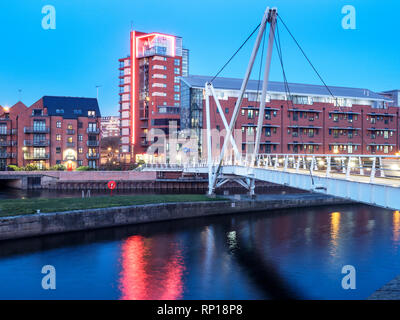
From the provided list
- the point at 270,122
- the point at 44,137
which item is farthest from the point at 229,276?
the point at 44,137

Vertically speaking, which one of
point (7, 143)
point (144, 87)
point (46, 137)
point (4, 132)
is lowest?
point (7, 143)

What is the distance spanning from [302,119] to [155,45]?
48208 mm

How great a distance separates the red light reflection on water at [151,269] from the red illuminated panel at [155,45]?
89.3 m

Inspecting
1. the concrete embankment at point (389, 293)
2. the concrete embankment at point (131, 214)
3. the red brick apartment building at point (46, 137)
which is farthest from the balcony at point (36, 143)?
the concrete embankment at point (389, 293)

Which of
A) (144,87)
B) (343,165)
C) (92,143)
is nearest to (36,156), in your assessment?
(92,143)

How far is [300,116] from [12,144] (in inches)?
2367

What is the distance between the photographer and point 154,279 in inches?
987

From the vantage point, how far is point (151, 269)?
26.9 m

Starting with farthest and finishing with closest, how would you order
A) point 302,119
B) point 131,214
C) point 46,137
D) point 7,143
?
point 302,119
point 46,137
point 7,143
point 131,214

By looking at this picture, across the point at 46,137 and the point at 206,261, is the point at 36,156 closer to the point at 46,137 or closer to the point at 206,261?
the point at 46,137

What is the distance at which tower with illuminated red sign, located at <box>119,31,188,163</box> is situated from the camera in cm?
11519

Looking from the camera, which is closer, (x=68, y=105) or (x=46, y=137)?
(x=46, y=137)
